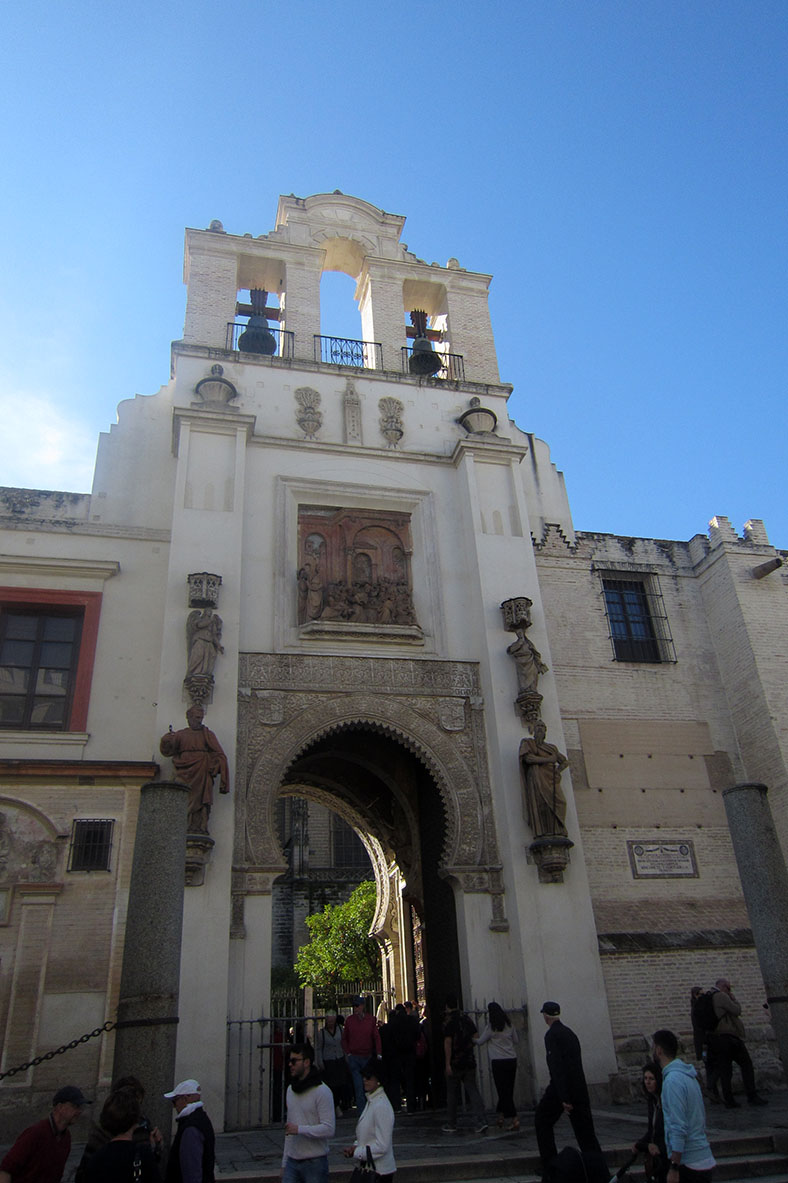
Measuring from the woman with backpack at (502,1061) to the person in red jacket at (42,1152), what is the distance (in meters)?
5.78

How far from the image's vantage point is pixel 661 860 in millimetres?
13273

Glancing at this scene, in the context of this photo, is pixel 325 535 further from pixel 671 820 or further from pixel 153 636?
pixel 671 820

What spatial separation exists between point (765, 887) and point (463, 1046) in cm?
355

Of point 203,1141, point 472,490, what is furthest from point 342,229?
point 203,1141

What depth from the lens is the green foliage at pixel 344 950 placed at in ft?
94.1

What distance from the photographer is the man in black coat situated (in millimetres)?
6383

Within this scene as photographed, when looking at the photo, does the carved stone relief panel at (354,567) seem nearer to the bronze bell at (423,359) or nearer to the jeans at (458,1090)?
the bronze bell at (423,359)

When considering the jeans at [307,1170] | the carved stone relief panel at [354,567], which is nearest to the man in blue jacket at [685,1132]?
the jeans at [307,1170]

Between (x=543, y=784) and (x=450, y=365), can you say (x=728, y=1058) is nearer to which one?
(x=543, y=784)

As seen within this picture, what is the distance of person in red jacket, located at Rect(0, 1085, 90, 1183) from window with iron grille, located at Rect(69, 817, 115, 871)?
20.1 feet

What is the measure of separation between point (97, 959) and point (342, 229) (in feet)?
46.1

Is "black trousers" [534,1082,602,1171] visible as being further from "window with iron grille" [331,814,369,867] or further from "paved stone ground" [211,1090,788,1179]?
"window with iron grille" [331,814,369,867]

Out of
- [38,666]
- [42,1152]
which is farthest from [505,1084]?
[38,666]

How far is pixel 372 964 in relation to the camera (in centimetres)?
2891
